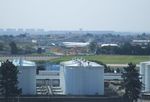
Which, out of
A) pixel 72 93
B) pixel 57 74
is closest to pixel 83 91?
pixel 72 93

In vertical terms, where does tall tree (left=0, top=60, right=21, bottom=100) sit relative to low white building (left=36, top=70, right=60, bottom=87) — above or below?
above

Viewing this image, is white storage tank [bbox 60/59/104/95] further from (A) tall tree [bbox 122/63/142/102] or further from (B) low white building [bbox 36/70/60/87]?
(B) low white building [bbox 36/70/60/87]

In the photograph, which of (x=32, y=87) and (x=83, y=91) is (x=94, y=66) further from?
(x=32, y=87)

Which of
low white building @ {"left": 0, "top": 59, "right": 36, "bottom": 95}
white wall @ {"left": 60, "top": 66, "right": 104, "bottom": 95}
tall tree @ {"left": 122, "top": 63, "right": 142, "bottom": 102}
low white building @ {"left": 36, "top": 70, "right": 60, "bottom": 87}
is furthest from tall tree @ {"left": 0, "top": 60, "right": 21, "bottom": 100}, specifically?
low white building @ {"left": 36, "top": 70, "right": 60, "bottom": 87}

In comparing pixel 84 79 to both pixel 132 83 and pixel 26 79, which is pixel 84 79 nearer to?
pixel 26 79

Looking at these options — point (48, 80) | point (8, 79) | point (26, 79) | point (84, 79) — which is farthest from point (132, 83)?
point (48, 80)

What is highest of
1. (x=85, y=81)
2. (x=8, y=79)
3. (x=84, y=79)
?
(x=8, y=79)

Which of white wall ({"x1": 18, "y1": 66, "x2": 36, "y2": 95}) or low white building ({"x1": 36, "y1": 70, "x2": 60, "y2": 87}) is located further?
low white building ({"x1": 36, "y1": 70, "x2": 60, "y2": 87})

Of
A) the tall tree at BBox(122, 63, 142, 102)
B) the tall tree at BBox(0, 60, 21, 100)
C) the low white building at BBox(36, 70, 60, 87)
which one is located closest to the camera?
the tall tree at BBox(122, 63, 142, 102)

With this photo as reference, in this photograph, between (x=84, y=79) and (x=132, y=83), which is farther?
(x=84, y=79)

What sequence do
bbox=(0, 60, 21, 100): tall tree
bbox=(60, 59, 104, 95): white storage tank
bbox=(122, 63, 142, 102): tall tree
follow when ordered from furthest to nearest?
1. bbox=(60, 59, 104, 95): white storage tank
2. bbox=(0, 60, 21, 100): tall tree
3. bbox=(122, 63, 142, 102): tall tree

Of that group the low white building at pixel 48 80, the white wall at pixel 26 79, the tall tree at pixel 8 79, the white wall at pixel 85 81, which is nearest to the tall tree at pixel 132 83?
the white wall at pixel 85 81
